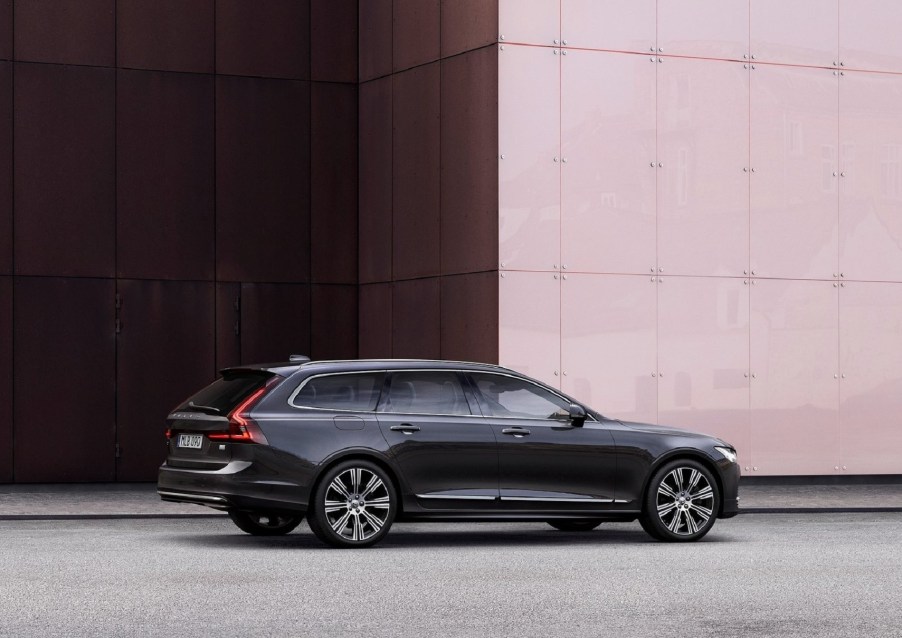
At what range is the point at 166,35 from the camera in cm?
2042

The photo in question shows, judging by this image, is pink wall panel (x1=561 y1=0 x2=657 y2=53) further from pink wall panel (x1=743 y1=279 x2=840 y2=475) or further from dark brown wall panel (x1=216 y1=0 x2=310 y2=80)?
dark brown wall panel (x1=216 y1=0 x2=310 y2=80)

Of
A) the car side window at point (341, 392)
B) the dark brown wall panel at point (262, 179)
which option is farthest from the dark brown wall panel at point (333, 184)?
the car side window at point (341, 392)

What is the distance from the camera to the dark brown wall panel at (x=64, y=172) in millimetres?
19703

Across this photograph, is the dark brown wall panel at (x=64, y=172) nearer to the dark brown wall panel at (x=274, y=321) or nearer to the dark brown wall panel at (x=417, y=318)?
the dark brown wall panel at (x=274, y=321)

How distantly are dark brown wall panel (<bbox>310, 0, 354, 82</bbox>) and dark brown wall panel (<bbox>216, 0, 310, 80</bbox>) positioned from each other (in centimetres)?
11

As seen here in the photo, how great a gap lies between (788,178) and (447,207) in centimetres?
447

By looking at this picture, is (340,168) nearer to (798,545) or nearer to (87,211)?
(87,211)

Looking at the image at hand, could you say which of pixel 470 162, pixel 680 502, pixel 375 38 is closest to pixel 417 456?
pixel 680 502

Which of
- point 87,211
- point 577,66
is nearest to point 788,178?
point 577,66

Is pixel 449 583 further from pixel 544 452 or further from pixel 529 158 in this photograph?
pixel 529 158

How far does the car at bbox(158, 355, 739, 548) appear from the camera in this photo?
12.3 m

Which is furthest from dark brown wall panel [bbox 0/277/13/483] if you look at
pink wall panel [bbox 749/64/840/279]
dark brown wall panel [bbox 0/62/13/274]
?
pink wall panel [bbox 749/64/840/279]

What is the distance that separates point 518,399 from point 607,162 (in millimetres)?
6403

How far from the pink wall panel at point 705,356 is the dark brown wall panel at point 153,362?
241 inches
